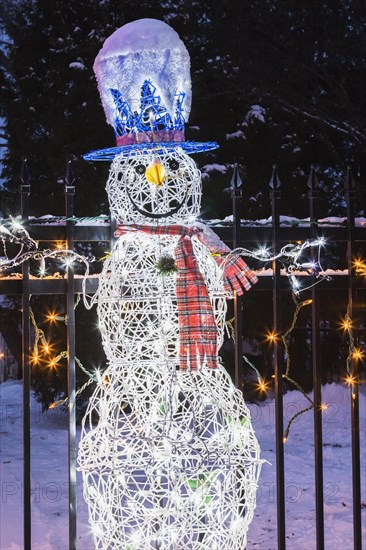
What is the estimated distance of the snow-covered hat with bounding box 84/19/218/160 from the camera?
2961 mm

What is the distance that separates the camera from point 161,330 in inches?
Result: 116

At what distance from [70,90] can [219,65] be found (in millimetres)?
1965

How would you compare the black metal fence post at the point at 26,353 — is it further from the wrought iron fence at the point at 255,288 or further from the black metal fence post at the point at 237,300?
the black metal fence post at the point at 237,300

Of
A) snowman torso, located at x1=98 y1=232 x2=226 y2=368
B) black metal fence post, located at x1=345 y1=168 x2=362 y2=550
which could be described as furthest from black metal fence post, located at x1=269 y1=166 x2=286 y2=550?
snowman torso, located at x1=98 y1=232 x2=226 y2=368

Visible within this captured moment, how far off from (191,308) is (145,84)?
94 centimetres

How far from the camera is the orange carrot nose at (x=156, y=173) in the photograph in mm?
2830

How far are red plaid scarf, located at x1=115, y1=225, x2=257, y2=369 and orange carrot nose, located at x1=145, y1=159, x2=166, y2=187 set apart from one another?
0.19 metres

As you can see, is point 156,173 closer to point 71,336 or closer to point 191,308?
point 191,308

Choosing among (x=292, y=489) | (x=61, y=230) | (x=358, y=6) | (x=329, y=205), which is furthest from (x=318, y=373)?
(x=329, y=205)

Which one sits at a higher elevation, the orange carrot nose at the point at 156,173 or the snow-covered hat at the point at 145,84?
the snow-covered hat at the point at 145,84

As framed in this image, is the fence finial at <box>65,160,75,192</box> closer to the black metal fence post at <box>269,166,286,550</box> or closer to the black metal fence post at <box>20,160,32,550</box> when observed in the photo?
the black metal fence post at <box>20,160,32,550</box>

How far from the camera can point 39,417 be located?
9.70 m

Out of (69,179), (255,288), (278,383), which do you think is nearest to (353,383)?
(278,383)

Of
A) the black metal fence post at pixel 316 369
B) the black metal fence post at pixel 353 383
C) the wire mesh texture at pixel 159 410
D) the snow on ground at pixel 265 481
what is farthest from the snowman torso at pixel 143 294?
the snow on ground at pixel 265 481
